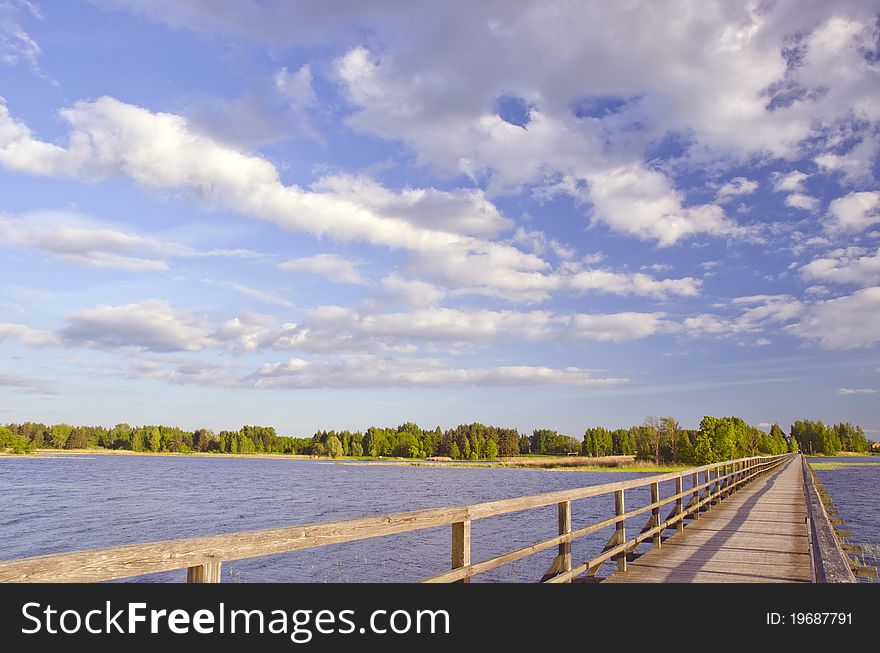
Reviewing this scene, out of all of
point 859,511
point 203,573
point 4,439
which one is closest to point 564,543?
point 203,573

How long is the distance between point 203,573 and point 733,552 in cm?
972

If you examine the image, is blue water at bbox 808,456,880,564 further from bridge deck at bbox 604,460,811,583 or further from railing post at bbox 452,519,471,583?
railing post at bbox 452,519,471,583

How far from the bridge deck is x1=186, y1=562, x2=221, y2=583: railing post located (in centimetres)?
646

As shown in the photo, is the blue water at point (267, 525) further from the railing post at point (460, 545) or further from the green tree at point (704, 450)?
the green tree at point (704, 450)

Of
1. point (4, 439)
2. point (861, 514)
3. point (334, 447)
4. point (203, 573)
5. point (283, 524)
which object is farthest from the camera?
point (334, 447)

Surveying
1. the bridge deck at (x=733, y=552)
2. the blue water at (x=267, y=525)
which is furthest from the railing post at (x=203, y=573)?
the blue water at (x=267, y=525)

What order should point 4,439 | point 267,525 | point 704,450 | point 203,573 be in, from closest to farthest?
point 203,573 → point 267,525 → point 704,450 → point 4,439

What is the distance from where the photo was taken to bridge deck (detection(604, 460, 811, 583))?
8.59m

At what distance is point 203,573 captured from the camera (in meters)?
3.27

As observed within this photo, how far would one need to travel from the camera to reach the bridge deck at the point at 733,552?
8594 mm

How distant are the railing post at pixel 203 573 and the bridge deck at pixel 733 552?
6.46 m

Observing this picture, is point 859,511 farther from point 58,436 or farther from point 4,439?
point 58,436
